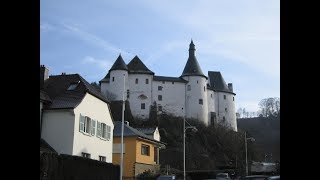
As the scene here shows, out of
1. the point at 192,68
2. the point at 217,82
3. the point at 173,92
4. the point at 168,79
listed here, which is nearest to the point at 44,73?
the point at 173,92

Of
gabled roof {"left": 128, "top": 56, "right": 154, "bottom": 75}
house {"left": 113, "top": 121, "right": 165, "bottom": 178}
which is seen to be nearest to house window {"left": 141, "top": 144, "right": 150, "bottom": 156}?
house {"left": 113, "top": 121, "right": 165, "bottom": 178}

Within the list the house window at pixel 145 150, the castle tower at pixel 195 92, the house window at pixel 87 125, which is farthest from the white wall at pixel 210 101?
the house window at pixel 87 125

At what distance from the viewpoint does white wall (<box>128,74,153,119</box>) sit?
102250 millimetres

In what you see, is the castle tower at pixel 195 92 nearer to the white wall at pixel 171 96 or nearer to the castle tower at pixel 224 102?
→ the white wall at pixel 171 96

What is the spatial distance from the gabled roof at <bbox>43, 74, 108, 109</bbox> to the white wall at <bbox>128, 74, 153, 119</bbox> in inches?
2455

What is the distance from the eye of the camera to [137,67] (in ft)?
349

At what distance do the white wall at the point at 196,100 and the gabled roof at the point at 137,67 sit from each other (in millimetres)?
10567

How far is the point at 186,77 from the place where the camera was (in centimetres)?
11225

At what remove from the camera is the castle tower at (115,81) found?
3915 inches

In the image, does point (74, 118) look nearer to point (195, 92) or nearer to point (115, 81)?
point (115, 81)

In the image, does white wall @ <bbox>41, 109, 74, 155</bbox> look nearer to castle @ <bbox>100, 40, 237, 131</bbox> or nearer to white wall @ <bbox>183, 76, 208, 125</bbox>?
castle @ <bbox>100, 40, 237, 131</bbox>
